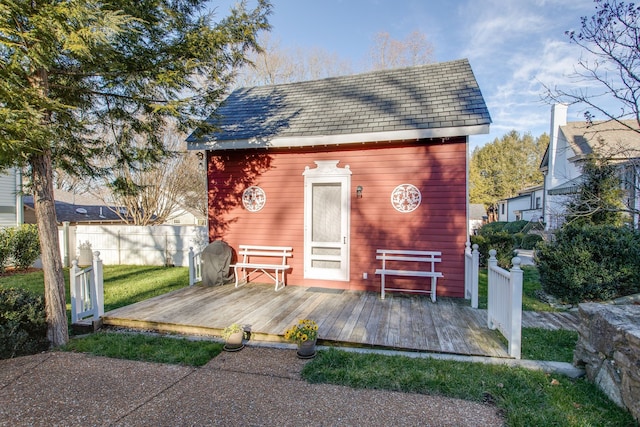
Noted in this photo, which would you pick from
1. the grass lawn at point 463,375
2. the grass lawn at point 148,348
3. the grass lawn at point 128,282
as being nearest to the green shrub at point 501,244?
the grass lawn at point 463,375

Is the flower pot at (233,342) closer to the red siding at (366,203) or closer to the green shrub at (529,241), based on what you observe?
the red siding at (366,203)

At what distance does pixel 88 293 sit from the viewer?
15.3 ft

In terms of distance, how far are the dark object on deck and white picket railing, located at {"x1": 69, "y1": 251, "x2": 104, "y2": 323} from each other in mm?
2022

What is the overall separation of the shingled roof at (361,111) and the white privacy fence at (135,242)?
4.25m

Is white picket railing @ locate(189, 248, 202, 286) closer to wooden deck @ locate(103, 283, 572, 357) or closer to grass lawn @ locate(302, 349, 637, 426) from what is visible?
wooden deck @ locate(103, 283, 572, 357)

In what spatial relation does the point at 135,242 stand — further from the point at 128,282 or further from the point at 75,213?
the point at 75,213

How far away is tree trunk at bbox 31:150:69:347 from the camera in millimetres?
3807

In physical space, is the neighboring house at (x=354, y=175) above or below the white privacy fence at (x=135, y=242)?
above

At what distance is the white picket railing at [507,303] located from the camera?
3.29 m

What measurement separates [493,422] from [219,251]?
17.7 ft

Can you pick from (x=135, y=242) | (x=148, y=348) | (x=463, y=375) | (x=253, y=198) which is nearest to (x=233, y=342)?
(x=148, y=348)

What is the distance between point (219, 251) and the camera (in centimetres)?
650

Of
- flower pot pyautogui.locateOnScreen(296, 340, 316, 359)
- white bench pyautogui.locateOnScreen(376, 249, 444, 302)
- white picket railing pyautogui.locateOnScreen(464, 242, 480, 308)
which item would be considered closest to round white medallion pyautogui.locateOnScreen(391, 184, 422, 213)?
white bench pyautogui.locateOnScreen(376, 249, 444, 302)

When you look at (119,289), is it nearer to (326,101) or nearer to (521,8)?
(326,101)
